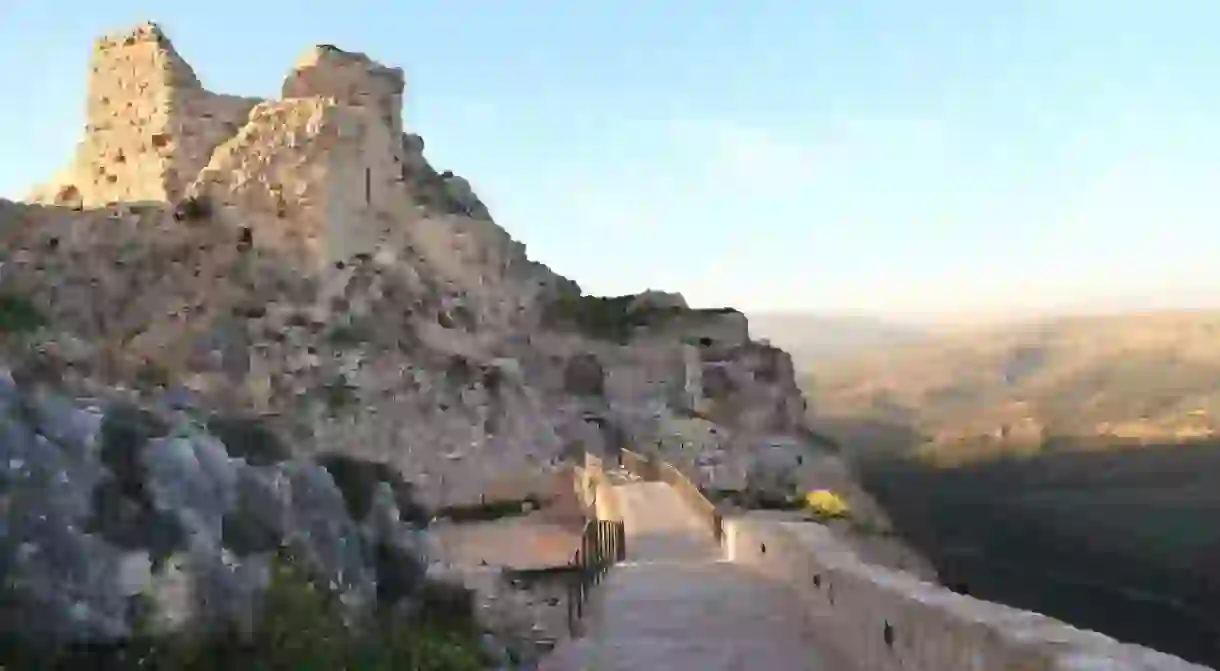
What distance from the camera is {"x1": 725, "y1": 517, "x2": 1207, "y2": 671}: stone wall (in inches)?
201

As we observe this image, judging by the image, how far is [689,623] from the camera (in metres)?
10.9

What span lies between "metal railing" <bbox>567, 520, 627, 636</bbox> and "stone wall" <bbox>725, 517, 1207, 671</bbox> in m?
2.18

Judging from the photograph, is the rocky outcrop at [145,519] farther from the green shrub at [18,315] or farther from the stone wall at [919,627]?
the green shrub at [18,315]

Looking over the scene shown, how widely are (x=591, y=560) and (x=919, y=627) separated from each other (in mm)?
7388

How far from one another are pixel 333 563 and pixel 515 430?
26.2m

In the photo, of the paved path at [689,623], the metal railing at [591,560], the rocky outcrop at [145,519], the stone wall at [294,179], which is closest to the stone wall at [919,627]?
the paved path at [689,623]

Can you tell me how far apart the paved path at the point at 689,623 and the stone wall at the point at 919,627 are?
0.33m

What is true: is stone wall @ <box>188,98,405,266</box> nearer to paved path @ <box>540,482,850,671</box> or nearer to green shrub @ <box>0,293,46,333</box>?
green shrub @ <box>0,293,46,333</box>

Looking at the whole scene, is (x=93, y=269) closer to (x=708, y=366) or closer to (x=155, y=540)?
(x=155, y=540)

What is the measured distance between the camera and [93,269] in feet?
80.6

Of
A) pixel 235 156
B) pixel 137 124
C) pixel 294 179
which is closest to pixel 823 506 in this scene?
pixel 294 179

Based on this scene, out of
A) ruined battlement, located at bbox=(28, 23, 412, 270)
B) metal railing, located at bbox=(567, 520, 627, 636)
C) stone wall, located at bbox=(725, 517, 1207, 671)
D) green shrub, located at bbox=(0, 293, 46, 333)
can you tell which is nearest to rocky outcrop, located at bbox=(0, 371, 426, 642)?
stone wall, located at bbox=(725, 517, 1207, 671)

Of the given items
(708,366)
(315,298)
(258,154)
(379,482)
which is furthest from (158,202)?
(708,366)

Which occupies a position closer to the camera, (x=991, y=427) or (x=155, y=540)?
(x=155, y=540)
